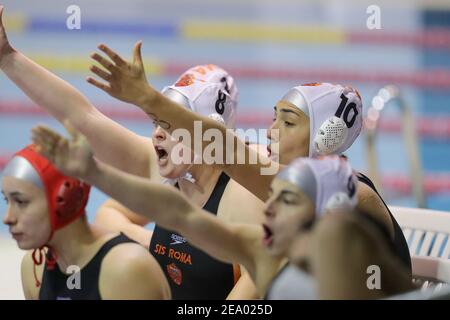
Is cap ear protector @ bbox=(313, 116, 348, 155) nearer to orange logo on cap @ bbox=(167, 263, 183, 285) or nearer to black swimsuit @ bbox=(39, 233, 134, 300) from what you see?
orange logo on cap @ bbox=(167, 263, 183, 285)

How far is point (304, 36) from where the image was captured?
9.80 metres

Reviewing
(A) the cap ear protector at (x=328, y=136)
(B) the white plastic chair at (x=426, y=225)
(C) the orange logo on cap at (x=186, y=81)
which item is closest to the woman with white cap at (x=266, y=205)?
(A) the cap ear protector at (x=328, y=136)

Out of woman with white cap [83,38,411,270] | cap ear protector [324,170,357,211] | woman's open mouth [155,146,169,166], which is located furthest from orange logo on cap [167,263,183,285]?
cap ear protector [324,170,357,211]

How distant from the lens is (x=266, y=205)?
73.9 inches

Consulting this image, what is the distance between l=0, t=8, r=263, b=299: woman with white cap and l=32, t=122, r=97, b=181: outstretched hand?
2.50 ft

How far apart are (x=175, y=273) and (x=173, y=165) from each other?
34cm

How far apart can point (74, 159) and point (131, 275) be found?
34 cm

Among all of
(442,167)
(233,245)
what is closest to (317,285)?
(233,245)

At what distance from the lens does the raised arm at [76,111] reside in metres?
2.49

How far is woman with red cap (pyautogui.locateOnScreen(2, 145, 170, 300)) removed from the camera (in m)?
1.92

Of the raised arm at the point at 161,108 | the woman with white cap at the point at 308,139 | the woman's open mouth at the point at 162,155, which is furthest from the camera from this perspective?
the woman's open mouth at the point at 162,155

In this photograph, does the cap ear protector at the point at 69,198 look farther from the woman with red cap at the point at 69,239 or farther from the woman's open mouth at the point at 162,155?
the woman's open mouth at the point at 162,155

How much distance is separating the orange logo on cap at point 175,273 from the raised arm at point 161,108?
0.46 meters

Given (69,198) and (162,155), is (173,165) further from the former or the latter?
(69,198)
